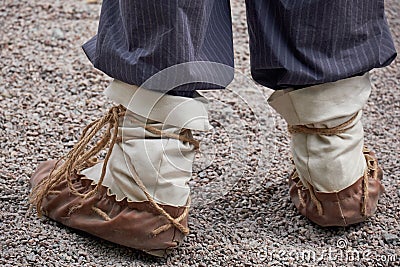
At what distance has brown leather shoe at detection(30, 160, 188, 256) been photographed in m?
1.16

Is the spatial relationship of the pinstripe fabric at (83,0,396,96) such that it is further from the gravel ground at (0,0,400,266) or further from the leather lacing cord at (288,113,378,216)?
the gravel ground at (0,0,400,266)

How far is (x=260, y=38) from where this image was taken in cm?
114

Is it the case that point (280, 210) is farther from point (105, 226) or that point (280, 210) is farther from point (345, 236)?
point (105, 226)

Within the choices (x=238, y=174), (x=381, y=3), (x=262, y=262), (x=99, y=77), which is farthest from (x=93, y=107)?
(x=381, y=3)

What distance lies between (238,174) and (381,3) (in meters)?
0.44

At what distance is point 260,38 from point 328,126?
0.57 feet

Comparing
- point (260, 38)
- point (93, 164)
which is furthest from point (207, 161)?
point (260, 38)

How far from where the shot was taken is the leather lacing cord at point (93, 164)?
1147 millimetres

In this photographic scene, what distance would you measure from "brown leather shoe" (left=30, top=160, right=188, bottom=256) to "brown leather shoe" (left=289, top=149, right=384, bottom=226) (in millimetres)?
214

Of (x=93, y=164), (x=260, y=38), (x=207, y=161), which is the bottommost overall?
(x=207, y=161)

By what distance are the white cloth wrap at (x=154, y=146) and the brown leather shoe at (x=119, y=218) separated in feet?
0.06

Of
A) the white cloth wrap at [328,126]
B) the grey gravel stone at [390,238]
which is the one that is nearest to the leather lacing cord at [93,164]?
the white cloth wrap at [328,126]

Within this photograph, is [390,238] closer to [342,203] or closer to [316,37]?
[342,203]

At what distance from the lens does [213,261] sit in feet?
3.89
